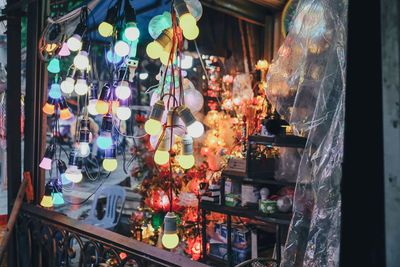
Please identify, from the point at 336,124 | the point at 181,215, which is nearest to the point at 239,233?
the point at 181,215

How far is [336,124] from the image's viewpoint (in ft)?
4.48

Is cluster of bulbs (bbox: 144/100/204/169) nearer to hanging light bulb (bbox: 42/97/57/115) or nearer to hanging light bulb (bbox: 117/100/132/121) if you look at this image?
hanging light bulb (bbox: 117/100/132/121)

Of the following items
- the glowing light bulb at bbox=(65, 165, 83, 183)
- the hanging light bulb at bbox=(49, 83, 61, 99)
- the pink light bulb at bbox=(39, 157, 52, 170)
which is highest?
the hanging light bulb at bbox=(49, 83, 61, 99)

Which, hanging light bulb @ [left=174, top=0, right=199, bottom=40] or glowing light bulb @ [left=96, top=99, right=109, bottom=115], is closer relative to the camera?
hanging light bulb @ [left=174, top=0, right=199, bottom=40]

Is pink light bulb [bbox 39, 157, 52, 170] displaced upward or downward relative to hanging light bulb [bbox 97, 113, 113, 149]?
downward

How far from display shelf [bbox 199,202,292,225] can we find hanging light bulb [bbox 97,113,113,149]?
1.92 meters

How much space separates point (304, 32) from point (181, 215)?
12.7 ft

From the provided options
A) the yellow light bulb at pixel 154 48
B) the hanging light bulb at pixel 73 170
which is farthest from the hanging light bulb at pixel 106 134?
the yellow light bulb at pixel 154 48

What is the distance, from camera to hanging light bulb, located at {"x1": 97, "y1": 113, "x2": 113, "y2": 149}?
273cm

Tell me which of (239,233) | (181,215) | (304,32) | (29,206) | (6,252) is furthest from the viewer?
(181,215)

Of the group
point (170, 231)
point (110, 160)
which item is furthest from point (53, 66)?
point (170, 231)

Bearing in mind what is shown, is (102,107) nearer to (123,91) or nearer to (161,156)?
(123,91)

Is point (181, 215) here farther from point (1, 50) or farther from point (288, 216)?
point (1, 50)

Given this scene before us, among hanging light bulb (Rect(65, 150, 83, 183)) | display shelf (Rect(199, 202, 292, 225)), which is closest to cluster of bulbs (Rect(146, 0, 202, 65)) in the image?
hanging light bulb (Rect(65, 150, 83, 183))
